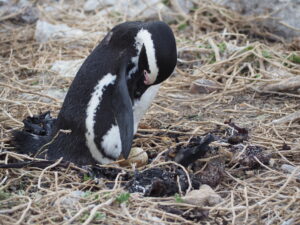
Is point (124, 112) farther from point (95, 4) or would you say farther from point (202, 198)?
point (95, 4)

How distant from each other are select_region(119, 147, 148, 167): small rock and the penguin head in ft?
1.12

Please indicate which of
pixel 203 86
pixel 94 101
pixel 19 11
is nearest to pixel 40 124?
pixel 94 101

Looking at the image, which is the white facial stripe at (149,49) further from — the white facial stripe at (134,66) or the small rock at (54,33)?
the small rock at (54,33)

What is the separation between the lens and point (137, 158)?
3365 millimetres

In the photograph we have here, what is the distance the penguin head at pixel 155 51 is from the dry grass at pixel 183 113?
0.43m

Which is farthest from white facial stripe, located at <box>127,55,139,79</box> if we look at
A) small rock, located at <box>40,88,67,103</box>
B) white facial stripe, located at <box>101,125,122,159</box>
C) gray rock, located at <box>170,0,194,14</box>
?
gray rock, located at <box>170,0,194,14</box>

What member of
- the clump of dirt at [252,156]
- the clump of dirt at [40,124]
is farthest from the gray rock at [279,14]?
the clump of dirt at [40,124]

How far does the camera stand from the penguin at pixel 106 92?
3273mm

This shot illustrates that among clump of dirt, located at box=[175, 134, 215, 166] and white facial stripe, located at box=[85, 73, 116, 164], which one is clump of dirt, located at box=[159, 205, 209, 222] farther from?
white facial stripe, located at box=[85, 73, 116, 164]

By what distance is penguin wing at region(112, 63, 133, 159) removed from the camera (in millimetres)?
3154

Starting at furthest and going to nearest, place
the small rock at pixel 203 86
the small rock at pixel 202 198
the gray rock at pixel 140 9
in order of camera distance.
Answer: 1. the gray rock at pixel 140 9
2. the small rock at pixel 203 86
3. the small rock at pixel 202 198

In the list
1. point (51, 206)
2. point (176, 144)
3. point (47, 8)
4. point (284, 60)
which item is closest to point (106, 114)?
point (176, 144)

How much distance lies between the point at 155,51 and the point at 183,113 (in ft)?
3.72

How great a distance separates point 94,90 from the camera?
131 inches
